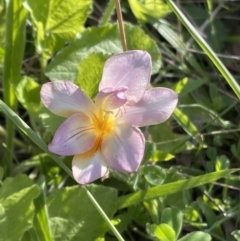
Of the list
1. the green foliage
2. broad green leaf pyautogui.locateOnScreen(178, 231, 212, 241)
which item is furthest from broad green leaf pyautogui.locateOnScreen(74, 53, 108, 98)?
broad green leaf pyautogui.locateOnScreen(178, 231, 212, 241)

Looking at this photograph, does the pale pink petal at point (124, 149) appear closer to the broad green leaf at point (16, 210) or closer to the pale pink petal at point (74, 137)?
the pale pink petal at point (74, 137)

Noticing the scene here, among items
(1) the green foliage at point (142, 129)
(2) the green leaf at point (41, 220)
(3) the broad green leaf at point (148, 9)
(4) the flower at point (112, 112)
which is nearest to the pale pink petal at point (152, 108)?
(4) the flower at point (112, 112)

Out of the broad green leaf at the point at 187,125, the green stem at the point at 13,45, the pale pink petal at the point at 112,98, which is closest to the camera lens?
the pale pink petal at the point at 112,98

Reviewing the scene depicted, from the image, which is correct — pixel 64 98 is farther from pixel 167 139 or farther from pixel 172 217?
pixel 167 139

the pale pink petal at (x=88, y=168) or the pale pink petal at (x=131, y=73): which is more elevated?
the pale pink petal at (x=131, y=73)

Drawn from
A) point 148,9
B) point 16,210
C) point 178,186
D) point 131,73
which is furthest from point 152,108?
point 148,9

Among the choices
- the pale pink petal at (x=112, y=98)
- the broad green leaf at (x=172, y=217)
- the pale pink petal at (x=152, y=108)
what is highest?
the pale pink petal at (x=112, y=98)
